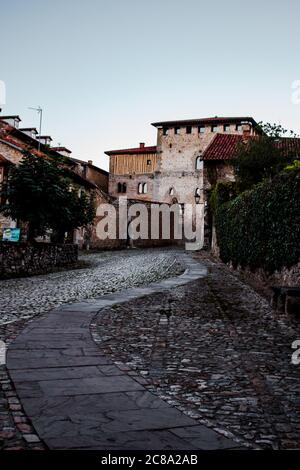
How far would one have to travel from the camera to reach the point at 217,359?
15.4 feet

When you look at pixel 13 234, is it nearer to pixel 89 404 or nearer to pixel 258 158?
pixel 258 158

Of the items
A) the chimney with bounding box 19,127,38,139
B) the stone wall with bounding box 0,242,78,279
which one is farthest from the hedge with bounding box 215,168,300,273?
the chimney with bounding box 19,127,38,139

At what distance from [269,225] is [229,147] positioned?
76.6ft

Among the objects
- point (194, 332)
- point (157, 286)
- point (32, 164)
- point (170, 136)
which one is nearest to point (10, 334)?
point (194, 332)

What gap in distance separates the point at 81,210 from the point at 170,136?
31.6 metres

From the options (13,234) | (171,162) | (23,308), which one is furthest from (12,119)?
(23,308)

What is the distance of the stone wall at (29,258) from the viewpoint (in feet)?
47.0

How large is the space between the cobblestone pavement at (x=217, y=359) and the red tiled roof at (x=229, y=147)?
1914 cm

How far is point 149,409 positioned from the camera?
304 cm

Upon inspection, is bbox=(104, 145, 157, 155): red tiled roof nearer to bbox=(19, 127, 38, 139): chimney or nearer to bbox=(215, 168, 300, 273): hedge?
bbox=(19, 127, 38, 139): chimney

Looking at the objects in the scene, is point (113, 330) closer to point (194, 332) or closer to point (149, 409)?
point (194, 332)

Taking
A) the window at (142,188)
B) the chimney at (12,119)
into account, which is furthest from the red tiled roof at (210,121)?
the chimney at (12,119)

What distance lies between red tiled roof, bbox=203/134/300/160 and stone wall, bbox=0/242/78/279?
43.5 ft

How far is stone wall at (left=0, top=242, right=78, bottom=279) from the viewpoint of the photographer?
14.3 m
